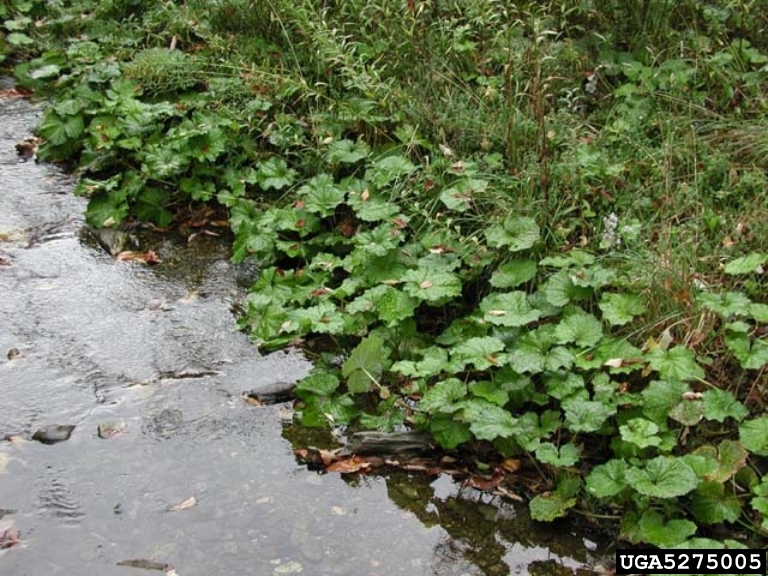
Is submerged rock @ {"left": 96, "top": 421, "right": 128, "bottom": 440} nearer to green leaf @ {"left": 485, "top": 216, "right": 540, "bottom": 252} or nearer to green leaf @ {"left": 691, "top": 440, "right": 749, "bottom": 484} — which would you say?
green leaf @ {"left": 485, "top": 216, "right": 540, "bottom": 252}

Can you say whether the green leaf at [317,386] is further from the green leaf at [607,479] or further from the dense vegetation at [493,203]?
the green leaf at [607,479]

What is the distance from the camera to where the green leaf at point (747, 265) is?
3580 millimetres

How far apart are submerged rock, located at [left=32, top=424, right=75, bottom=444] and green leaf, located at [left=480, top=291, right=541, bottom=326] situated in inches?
73.2

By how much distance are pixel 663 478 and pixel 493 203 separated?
181 cm

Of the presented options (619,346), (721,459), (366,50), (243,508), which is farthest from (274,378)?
(366,50)

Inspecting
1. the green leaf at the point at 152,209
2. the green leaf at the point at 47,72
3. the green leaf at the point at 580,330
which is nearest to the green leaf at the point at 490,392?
the green leaf at the point at 580,330

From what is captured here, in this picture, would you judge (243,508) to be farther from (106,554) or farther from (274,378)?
(274,378)

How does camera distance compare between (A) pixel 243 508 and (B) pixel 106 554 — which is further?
(A) pixel 243 508

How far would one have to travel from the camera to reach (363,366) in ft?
12.1

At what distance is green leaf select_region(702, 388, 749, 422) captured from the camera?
312cm

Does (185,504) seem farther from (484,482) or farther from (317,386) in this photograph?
(484,482)

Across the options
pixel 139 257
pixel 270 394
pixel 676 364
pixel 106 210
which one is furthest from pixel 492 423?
pixel 106 210

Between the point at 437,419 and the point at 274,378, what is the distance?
0.92 meters

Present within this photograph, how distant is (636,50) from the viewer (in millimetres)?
5512
